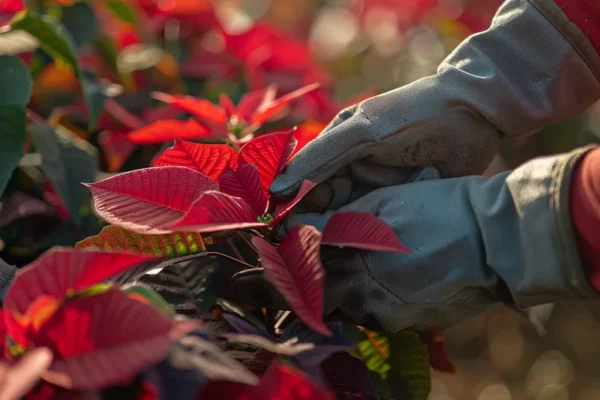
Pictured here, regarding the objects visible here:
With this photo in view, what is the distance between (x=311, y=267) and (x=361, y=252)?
15 cm

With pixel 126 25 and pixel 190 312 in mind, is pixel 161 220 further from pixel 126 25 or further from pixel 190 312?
pixel 126 25

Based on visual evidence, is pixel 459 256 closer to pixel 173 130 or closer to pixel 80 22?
pixel 173 130

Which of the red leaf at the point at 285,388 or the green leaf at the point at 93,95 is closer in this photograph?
the red leaf at the point at 285,388

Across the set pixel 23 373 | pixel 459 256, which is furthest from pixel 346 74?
pixel 23 373

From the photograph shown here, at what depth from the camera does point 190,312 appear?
2.47ft

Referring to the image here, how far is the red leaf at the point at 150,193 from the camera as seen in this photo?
68 centimetres

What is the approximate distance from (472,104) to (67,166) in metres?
0.59

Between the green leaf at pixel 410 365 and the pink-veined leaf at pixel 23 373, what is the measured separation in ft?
1.70

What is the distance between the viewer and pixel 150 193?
70cm

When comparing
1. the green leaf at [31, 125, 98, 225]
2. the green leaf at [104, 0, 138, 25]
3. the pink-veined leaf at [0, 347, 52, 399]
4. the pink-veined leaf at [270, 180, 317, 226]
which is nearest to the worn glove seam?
the pink-veined leaf at [270, 180, 317, 226]

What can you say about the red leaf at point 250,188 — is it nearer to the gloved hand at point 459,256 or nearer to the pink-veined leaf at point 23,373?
the gloved hand at point 459,256

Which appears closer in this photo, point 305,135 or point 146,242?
point 146,242

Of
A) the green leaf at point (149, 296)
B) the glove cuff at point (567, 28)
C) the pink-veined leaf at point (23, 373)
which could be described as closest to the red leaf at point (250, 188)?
the green leaf at point (149, 296)

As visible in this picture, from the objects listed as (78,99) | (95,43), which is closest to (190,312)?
(78,99)
